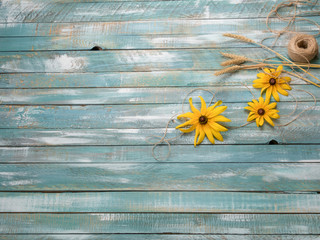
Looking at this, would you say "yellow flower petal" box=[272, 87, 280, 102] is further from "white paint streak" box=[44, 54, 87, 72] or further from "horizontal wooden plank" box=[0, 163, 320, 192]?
"white paint streak" box=[44, 54, 87, 72]

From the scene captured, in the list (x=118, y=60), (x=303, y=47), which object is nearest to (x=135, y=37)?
(x=118, y=60)

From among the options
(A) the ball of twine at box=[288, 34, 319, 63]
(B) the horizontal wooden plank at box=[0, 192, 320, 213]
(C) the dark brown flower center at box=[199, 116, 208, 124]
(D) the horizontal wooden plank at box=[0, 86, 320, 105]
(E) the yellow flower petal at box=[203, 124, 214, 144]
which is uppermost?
(A) the ball of twine at box=[288, 34, 319, 63]

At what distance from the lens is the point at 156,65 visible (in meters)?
1.56

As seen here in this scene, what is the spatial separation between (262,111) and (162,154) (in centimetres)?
53

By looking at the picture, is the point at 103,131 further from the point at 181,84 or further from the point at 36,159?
the point at 181,84

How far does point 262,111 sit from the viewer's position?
4.61ft

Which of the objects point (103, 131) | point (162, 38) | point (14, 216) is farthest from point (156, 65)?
point (14, 216)

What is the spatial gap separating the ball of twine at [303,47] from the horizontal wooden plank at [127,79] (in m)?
0.09

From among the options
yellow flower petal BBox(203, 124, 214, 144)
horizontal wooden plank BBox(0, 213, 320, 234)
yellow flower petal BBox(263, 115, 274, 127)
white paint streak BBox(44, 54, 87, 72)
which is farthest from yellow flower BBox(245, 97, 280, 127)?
white paint streak BBox(44, 54, 87, 72)

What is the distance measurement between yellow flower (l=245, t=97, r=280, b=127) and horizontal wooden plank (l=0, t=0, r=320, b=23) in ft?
1.69

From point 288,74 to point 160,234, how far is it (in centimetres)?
103

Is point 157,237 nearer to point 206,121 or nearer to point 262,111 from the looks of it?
point 206,121

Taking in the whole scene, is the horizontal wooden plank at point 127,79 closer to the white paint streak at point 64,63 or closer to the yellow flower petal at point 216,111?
the white paint streak at point 64,63

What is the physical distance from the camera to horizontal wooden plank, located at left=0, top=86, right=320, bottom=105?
1.49 m
